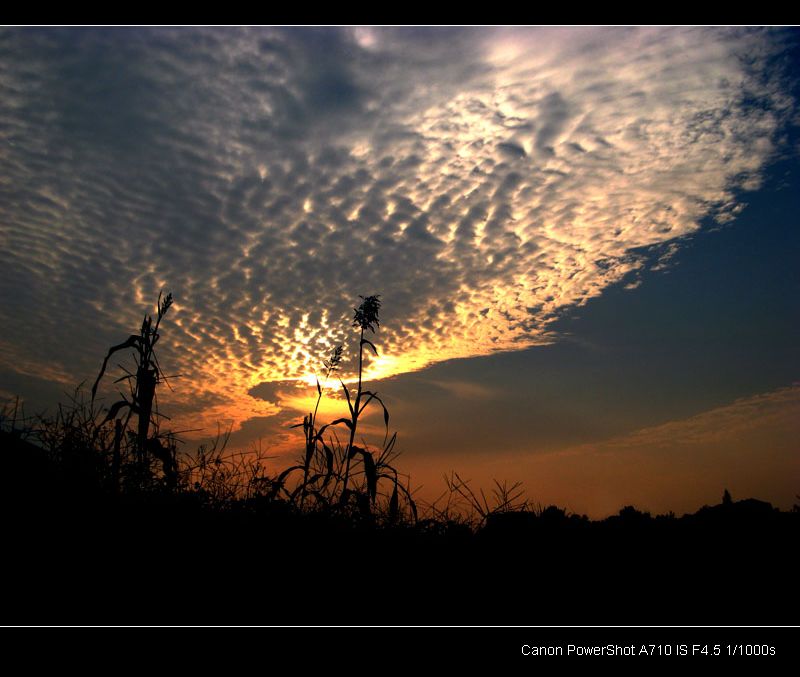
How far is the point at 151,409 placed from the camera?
16.5ft

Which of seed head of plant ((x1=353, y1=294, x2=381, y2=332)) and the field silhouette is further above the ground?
seed head of plant ((x1=353, y1=294, x2=381, y2=332))

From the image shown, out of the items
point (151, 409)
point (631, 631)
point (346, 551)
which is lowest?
point (631, 631)

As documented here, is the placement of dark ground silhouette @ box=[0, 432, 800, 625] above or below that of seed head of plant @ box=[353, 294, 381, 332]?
below

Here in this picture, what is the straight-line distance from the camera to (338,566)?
3.42 m

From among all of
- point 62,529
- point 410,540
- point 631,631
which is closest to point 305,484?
point 410,540

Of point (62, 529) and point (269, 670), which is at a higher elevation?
point (62, 529)

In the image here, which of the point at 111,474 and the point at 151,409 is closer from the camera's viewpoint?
the point at 111,474

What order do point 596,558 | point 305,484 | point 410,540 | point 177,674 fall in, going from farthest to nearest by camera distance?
point 305,484 → point 410,540 → point 596,558 → point 177,674

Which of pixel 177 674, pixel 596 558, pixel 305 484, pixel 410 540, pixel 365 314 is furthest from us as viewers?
pixel 365 314

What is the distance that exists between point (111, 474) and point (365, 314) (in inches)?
129

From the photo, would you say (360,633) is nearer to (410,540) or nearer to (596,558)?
(410,540)

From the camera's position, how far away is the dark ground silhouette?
299 cm

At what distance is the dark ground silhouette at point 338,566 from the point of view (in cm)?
299

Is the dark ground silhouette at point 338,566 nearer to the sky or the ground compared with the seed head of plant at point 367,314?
nearer to the ground
